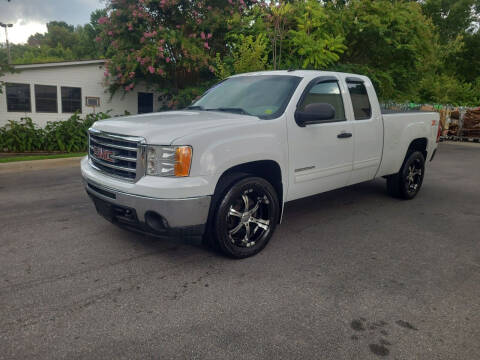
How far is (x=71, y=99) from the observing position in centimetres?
1709

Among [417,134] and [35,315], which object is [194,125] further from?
[417,134]

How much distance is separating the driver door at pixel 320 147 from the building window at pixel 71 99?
14286 mm

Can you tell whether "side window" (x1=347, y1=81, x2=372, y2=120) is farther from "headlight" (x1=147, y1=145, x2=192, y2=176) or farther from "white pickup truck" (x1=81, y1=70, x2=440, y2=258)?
"headlight" (x1=147, y1=145, x2=192, y2=176)

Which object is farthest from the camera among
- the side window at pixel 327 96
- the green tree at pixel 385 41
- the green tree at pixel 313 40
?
the green tree at pixel 385 41

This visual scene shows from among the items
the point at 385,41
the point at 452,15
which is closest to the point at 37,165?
the point at 385,41

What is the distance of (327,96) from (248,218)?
1.96 m

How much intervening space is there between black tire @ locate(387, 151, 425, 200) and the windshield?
2.90 m

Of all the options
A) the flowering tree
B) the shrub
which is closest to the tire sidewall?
the flowering tree

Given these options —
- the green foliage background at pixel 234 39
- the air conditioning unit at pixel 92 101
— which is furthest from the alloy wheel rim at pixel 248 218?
the air conditioning unit at pixel 92 101

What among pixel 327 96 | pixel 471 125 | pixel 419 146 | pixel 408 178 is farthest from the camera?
pixel 471 125

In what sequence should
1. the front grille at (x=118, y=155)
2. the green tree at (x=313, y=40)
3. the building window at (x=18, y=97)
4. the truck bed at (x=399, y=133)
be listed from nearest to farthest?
the front grille at (x=118, y=155), the truck bed at (x=399, y=133), the green tree at (x=313, y=40), the building window at (x=18, y=97)

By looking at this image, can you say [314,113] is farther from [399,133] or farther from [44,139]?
[44,139]

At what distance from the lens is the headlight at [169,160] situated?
337 cm

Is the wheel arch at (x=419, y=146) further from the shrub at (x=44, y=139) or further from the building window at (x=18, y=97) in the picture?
the building window at (x=18, y=97)
